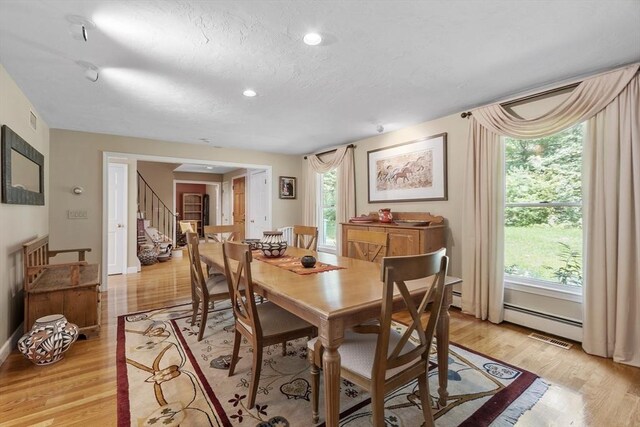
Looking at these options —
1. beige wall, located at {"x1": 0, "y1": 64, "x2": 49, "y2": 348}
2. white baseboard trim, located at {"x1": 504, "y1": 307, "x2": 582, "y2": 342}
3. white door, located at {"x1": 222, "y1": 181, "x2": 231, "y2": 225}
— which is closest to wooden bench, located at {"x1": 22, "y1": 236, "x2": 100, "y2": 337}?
beige wall, located at {"x1": 0, "y1": 64, "x2": 49, "y2": 348}

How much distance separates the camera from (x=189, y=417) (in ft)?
5.34

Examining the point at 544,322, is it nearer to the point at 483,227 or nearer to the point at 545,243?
the point at 545,243

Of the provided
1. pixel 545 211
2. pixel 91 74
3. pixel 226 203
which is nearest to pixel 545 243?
pixel 545 211

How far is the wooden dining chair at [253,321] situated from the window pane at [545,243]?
240cm

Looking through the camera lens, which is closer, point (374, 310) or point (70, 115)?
point (374, 310)

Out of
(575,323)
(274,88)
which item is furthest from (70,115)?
(575,323)

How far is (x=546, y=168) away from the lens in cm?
281

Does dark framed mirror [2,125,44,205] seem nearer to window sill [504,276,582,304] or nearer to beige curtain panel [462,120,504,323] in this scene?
beige curtain panel [462,120,504,323]

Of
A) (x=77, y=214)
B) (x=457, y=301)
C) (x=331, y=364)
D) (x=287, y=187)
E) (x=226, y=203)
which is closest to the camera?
(x=331, y=364)

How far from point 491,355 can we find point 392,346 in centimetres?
135

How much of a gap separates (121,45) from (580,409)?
3.66m

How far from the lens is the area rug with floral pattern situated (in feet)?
5.35

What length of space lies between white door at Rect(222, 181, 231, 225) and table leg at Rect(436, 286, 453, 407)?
25.8ft

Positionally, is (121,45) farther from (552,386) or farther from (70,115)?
(552,386)
